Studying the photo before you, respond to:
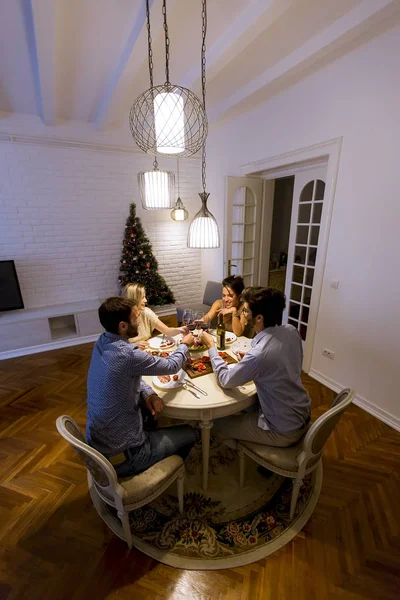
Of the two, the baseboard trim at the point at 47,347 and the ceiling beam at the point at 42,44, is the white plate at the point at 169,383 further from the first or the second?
the baseboard trim at the point at 47,347

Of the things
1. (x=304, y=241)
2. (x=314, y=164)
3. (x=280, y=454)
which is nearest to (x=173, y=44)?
(x=314, y=164)

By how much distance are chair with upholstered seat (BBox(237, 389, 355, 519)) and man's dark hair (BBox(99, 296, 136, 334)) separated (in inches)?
40.9

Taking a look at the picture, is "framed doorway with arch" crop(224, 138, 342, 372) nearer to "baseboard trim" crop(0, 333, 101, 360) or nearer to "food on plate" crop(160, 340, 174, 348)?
"food on plate" crop(160, 340, 174, 348)

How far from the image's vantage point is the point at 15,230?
3574 mm

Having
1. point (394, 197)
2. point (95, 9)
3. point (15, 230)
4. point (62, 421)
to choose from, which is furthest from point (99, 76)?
point (62, 421)

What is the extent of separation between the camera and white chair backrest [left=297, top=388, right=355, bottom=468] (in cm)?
129

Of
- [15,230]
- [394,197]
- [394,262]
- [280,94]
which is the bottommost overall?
[394,262]

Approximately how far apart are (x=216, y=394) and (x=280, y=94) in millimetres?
3139

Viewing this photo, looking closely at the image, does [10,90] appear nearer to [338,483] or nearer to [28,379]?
[28,379]

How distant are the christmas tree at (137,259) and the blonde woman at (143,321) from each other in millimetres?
1680

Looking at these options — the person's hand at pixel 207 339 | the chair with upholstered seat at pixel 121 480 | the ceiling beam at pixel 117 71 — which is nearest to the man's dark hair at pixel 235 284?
the person's hand at pixel 207 339

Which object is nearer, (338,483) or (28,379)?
(338,483)

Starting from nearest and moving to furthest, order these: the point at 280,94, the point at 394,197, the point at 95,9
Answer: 1. the point at 95,9
2. the point at 394,197
3. the point at 280,94

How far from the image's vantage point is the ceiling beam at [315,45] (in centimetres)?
175
